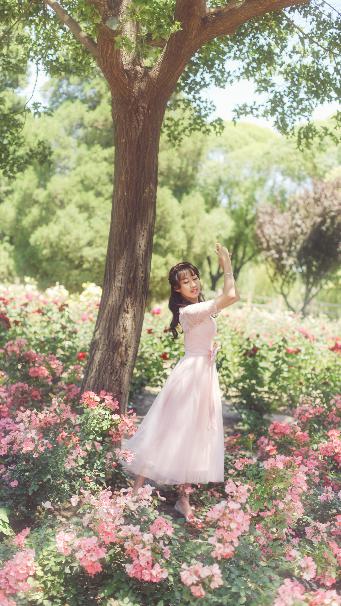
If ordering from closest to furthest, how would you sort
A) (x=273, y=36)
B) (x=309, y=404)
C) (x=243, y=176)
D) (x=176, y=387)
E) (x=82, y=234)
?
(x=176, y=387) < (x=309, y=404) < (x=273, y=36) < (x=82, y=234) < (x=243, y=176)

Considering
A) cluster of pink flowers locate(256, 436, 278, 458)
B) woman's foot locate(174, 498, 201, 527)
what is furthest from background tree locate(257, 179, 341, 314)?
woman's foot locate(174, 498, 201, 527)

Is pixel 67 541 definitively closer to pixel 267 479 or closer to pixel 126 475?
pixel 267 479

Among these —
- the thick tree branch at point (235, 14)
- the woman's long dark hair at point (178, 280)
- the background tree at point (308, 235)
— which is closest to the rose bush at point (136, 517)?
the woman's long dark hair at point (178, 280)

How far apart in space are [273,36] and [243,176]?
26.8 metres

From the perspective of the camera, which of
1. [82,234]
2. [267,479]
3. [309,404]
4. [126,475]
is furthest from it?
[82,234]

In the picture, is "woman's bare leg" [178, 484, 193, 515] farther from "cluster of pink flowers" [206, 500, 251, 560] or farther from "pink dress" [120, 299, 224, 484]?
"cluster of pink flowers" [206, 500, 251, 560]

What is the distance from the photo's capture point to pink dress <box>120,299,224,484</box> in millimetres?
4168

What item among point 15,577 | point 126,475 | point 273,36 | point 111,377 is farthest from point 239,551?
point 273,36

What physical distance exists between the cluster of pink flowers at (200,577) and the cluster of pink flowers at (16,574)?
2.31 feet

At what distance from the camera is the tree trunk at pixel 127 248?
484 cm

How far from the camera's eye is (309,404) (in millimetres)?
6145

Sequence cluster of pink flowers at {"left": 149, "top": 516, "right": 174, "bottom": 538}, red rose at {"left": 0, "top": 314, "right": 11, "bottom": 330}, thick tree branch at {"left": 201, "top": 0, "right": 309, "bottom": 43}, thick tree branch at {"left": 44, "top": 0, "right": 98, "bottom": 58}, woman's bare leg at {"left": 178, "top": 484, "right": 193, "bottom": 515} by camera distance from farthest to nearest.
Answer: red rose at {"left": 0, "top": 314, "right": 11, "bottom": 330}, thick tree branch at {"left": 44, "top": 0, "right": 98, "bottom": 58}, thick tree branch at {"left": 201, "top": 0, "right": 309, "bottom": 43}, woman's bare leg at {"left": 178, "top": 484, "right": 193, "bottom": 515}, cluster of pink flowers at {"left": 149, "top": 516, "right": 174, "bottom": 538}

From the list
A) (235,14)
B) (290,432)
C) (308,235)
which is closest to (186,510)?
(290,432)

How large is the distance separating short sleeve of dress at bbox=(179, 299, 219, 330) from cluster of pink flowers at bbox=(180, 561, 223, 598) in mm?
1660
